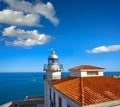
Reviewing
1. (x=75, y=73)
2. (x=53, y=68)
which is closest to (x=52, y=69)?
(x=53, y=68)

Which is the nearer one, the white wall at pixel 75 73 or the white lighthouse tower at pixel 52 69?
the white wall at pixel 75 73

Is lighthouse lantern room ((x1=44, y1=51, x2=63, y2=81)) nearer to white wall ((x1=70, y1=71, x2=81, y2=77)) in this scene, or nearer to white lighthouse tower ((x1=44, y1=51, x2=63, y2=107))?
white lighthouse tower ((x1=44, y1=51, x2=63, y2=107))

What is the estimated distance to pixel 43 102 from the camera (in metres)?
26.8

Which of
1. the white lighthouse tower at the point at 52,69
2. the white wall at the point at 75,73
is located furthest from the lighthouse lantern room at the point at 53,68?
the white wall at the point at 75,73

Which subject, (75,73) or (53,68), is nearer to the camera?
(75,73)

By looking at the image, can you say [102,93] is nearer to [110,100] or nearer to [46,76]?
[110,100]

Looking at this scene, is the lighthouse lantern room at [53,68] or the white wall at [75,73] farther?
the lighthouse lantern room at [53,68]

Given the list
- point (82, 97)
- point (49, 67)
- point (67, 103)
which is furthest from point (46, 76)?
point (82, 97)

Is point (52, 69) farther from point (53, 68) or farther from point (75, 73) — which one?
point (75, 73)

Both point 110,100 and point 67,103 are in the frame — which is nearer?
point 110,100

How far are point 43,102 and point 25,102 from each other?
10.1ft

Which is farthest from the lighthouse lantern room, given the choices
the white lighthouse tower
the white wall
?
the white wall

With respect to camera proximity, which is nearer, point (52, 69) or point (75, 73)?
point (75, 73)

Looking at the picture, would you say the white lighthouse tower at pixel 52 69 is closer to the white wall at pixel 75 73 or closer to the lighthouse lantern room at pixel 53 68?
the lighthouse lantern room at pixel 53 68
